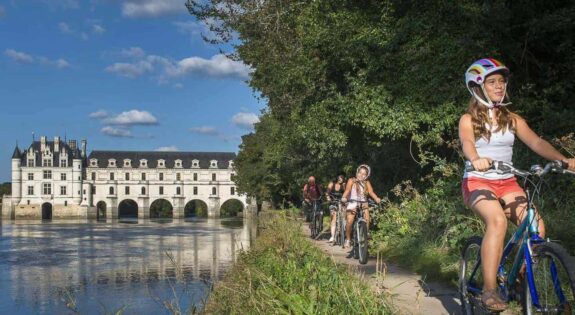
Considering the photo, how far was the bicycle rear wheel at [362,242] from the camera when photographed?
31.7 feet

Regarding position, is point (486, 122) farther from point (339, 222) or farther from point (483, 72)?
point (339, 222)

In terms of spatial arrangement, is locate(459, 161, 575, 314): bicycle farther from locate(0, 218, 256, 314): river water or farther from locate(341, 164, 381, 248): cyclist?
locate(341, 164, 381, 248): cyclist

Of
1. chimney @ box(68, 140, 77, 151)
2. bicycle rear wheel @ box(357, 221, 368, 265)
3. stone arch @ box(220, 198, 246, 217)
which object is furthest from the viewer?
stone arch @ box(220, 198, 246, 217)

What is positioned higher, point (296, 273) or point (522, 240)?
point (522, 240)

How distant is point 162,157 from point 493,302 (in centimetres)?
13873

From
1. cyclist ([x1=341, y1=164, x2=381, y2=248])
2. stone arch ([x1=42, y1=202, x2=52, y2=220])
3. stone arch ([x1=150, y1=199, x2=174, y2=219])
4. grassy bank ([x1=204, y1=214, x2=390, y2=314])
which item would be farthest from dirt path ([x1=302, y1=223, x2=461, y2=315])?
stone arch ([x1=150, y1=199, x2=174, y2=219])

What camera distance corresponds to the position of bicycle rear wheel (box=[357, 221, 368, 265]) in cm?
967

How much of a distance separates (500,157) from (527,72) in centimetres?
773

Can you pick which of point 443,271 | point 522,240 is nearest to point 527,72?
point 443,271

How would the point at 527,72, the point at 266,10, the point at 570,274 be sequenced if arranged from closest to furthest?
the point at 570,274 → the point at 527,72 → the point at 266,10

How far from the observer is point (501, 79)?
423 centimetres

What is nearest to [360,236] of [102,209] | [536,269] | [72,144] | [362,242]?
[362,242]

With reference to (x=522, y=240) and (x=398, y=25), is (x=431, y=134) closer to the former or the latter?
(x=398, y=25)

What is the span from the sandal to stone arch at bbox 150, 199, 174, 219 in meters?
135
